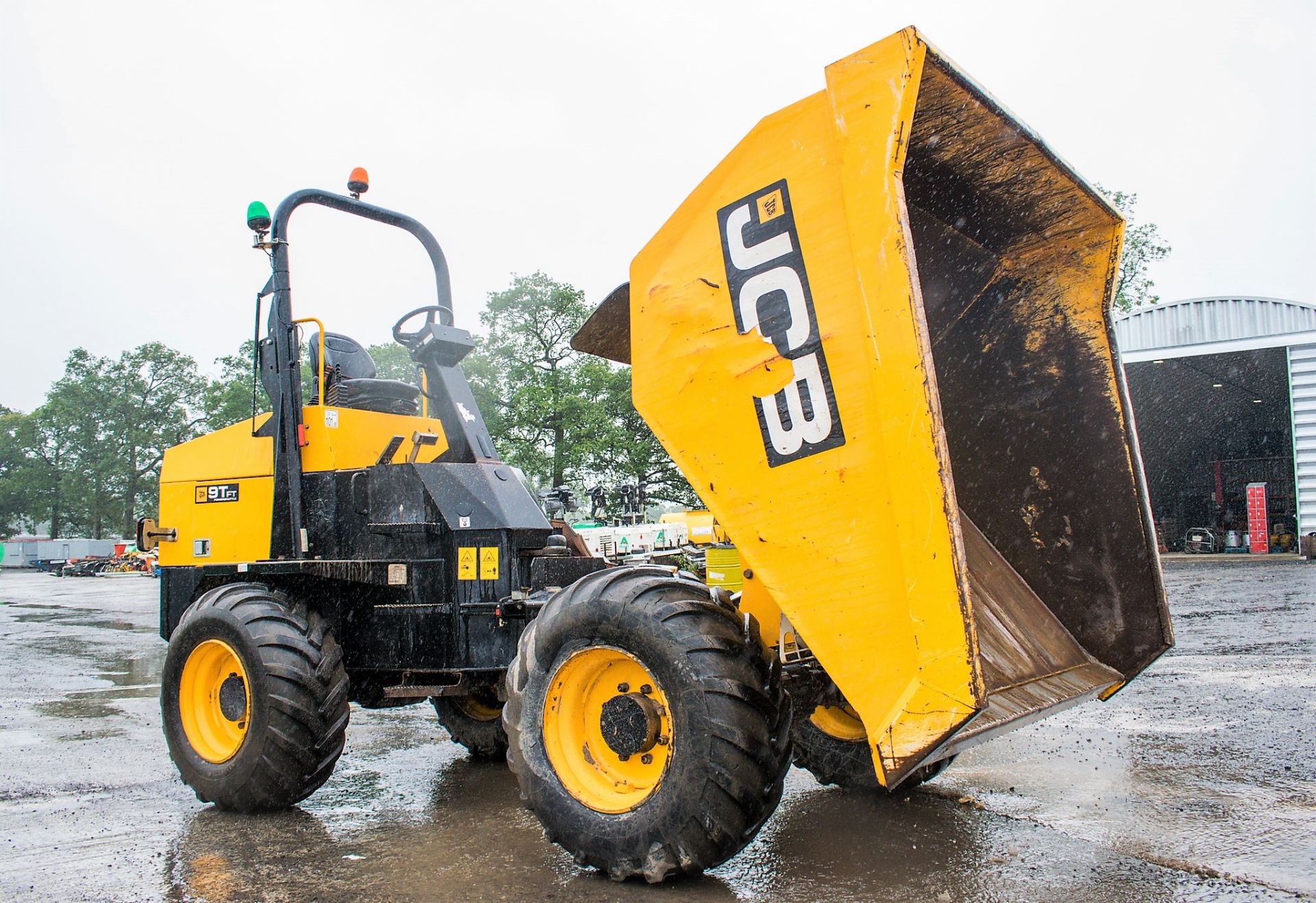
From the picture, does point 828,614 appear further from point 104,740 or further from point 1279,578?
point 1279,578

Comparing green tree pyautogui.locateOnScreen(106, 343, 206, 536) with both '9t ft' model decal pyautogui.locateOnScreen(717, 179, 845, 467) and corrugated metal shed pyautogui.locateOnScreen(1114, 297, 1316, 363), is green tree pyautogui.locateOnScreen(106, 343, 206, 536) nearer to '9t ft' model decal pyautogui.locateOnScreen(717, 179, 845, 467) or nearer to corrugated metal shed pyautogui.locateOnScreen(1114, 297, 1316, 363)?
corrugated metal shed pyautogui.locateOnScreen(1114, 297, 1316, 363)

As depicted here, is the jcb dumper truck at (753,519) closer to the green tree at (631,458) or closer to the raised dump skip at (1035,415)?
the raised dump skip at (1035,415)

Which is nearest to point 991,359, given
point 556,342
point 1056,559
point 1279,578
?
point 1056,559

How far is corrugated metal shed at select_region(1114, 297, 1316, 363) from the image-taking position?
25375 mm

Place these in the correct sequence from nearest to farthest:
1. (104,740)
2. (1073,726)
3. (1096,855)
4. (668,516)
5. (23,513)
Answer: (1096,855)
(1073,726)
(104,740)
(668,516)
(23,513)

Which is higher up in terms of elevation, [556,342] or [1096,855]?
[556,342]

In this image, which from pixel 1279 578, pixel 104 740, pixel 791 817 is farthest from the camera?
pixel 1279 578

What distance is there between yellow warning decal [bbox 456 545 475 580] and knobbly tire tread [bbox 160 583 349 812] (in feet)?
2.41

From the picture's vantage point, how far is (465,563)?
4844mm

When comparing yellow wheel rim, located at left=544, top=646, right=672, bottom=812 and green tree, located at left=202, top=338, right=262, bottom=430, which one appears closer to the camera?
yellow wheel rim, located at left=544, top=646, right=672, bottom=812

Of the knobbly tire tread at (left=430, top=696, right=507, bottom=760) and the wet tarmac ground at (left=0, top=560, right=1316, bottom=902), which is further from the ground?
the knobbly tire tread at (left=430, top=696, right=507, bottom=760)

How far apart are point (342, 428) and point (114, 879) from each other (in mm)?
2407

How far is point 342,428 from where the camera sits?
5254 mm

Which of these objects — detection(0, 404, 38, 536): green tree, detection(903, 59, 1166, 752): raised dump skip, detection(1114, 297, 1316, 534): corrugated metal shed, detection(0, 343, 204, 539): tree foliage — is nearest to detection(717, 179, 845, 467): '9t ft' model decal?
detection(903, 59, 1166, 752): raised dump skip
